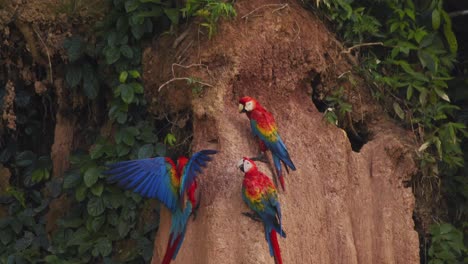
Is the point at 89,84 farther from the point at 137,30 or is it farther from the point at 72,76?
the point at 137,30

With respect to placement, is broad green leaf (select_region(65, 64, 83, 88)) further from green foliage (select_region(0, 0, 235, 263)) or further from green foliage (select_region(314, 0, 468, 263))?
green foliage (select_region(314, 0, 468, 263))

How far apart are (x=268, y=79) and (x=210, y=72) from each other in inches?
13.9

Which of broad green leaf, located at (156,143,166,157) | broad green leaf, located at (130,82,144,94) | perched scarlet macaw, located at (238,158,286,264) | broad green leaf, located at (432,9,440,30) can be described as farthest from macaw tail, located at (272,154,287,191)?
broad green leaf, located at (432,9,440,30)

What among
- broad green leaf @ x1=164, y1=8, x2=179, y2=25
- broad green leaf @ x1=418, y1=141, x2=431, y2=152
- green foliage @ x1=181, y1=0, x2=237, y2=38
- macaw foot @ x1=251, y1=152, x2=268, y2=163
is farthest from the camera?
broad green leaf @ x1=418, y1=141, x2=431, y2=152

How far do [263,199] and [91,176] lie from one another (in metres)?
1.28

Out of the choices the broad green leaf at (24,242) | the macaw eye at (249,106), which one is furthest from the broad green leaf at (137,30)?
the broad green leaf at (24,242)

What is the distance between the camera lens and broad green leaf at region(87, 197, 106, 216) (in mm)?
5227

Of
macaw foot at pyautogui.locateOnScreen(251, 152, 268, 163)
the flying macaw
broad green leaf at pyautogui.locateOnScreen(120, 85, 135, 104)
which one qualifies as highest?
broad green leaf at pyautogui.locateOnScreen(120, 85, 135, 104)

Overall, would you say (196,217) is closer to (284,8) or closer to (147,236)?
(147,236)

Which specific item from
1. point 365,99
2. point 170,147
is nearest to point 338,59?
point 365,99

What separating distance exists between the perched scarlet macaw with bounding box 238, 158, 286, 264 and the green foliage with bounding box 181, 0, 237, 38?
0.89 meters

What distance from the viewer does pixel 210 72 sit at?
16.0 feet

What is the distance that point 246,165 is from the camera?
440 centimetres

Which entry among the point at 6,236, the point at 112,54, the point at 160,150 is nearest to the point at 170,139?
the point at 160,150
